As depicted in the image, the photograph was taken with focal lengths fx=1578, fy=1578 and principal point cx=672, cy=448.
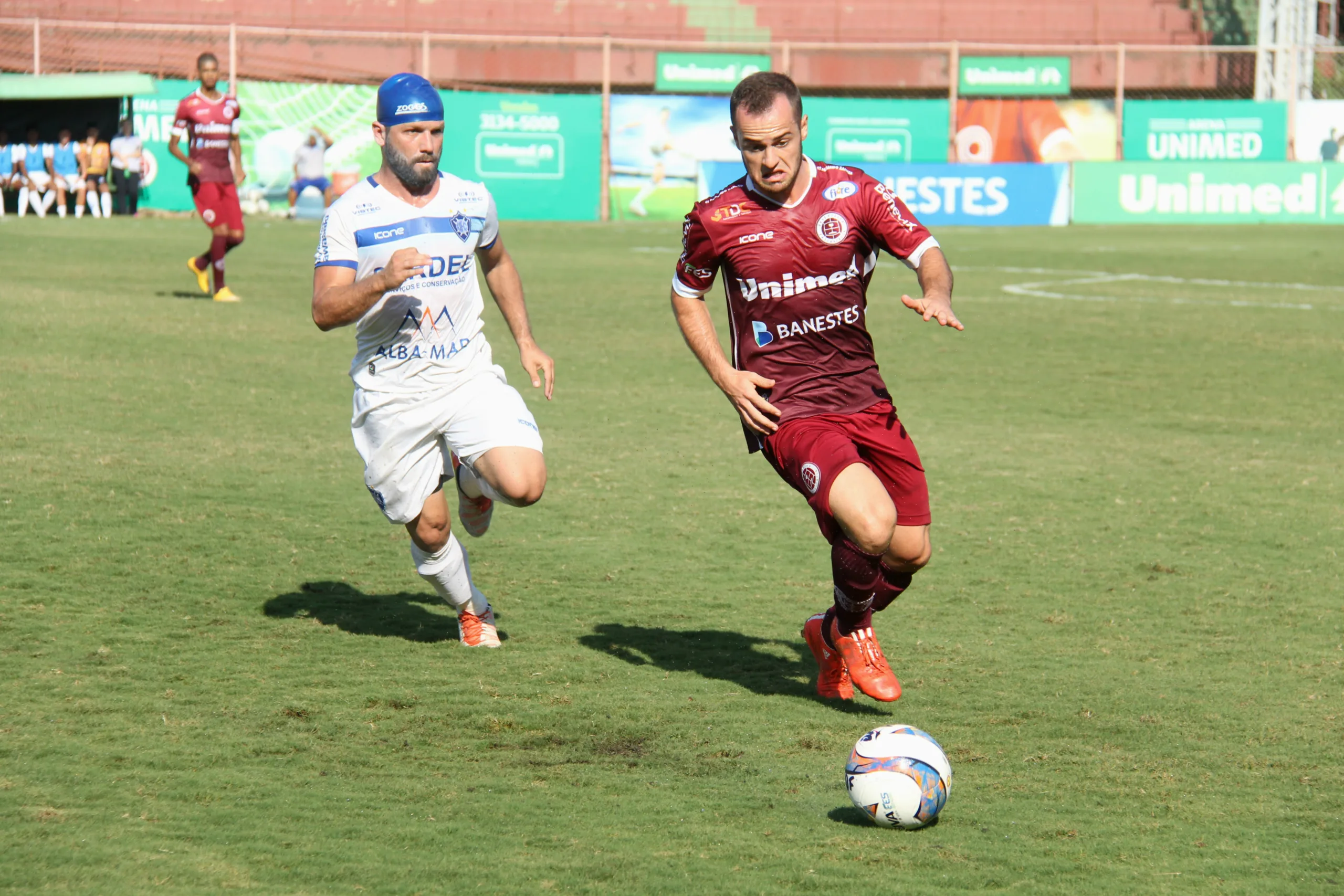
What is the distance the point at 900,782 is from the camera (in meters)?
4.02

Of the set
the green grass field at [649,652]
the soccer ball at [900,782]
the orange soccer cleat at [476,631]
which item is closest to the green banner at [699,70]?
the green grass field at [649,652]

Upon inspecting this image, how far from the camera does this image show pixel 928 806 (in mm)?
4027

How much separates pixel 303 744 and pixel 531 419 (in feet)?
5.96

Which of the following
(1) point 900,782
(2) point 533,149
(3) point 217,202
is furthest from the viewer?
(2) point 533,149

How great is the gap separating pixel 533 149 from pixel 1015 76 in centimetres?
1181

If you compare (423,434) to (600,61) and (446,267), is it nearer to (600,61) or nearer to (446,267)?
(446,267)

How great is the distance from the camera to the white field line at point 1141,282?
17.8 metres

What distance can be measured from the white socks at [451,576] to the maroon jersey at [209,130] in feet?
36.2

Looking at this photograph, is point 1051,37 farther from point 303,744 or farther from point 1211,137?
point 303,744

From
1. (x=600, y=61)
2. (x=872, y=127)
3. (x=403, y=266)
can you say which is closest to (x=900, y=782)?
(x=403, y=266)

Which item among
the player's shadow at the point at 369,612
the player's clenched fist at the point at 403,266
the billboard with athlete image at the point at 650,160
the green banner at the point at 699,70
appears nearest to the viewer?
the player's clenched fist at the point at 403,266

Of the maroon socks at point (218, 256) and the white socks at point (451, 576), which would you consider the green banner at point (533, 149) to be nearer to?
the maroon socks at point (218, 256)

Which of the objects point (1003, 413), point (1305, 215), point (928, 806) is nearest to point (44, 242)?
point (1003, 413)

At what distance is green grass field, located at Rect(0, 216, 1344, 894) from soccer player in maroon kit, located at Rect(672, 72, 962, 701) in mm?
418
